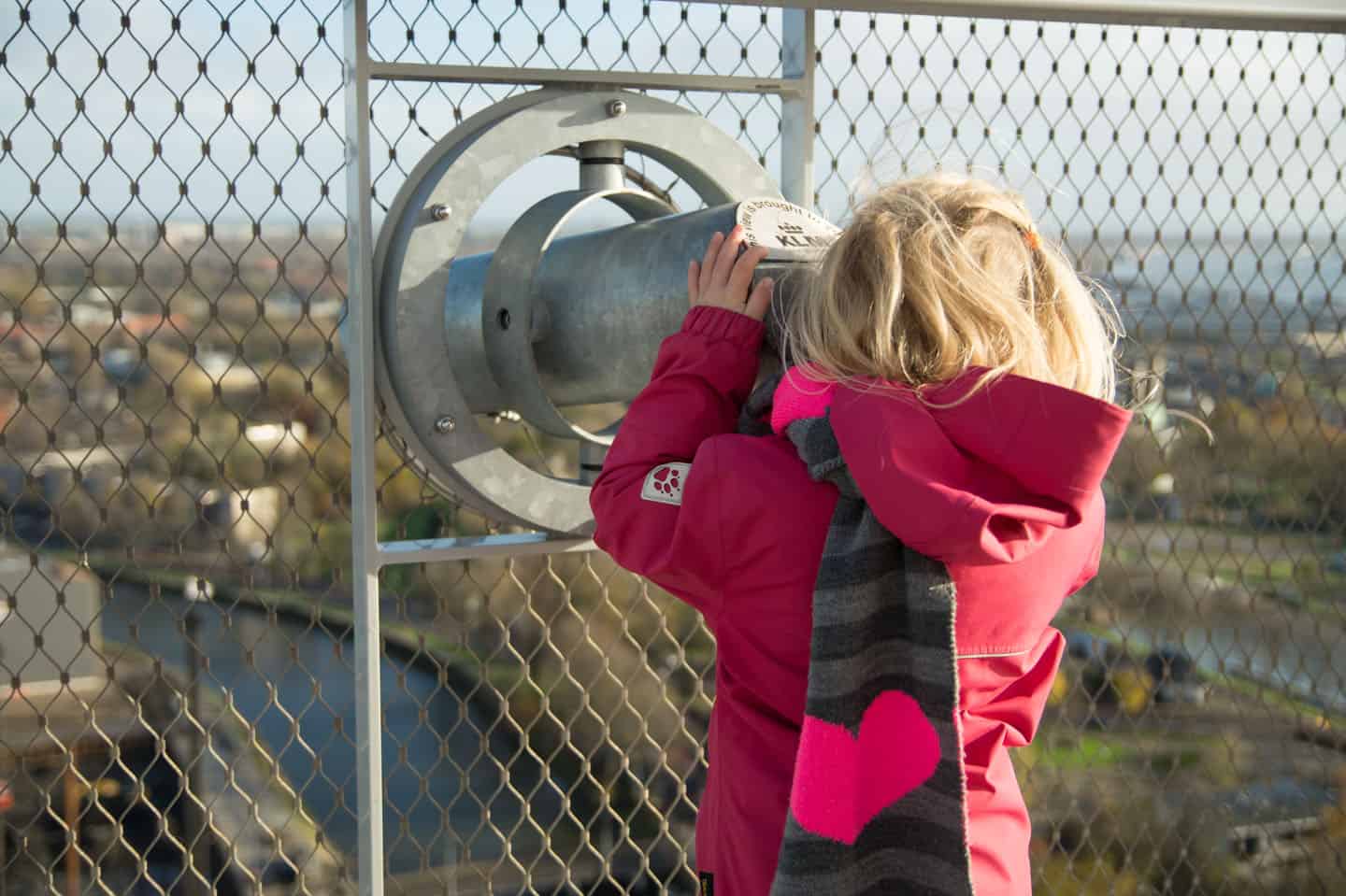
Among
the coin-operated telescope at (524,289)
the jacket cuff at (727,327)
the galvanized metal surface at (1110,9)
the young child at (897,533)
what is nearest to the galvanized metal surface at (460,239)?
the coin-operated telescope at (524,289)

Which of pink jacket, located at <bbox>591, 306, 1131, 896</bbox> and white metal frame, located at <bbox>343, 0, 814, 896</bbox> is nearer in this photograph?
pink jacket, located at <bbox>591, 306, 1131, 896</bbox>

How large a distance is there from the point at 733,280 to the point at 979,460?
0.28 meters

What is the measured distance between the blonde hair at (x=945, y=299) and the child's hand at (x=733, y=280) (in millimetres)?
75

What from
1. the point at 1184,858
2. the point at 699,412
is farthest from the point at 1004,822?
the point at 1184,858

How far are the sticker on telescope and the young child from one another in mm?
115

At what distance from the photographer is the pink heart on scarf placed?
103 cm

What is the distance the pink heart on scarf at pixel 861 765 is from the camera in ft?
3.36

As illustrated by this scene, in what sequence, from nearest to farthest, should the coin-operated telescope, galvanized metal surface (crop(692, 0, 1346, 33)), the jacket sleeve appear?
the jacket sleeve, the coin-operated telescope, galvanized metal surface (crop(692, 0, 1346, 33))

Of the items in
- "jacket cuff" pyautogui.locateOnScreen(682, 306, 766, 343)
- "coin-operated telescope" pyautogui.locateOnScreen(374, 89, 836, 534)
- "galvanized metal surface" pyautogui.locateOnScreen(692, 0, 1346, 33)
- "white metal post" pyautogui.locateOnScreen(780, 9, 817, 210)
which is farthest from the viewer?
"white metal post" pyautogui.locateOnScreen(780, 9, 817, 210)

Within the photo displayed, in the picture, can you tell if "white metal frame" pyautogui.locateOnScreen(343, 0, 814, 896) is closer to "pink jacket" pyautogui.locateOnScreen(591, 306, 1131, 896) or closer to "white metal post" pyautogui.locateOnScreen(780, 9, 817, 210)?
"white metal post" pyautogui.locateOnScreen(780, 9, 817, 210)

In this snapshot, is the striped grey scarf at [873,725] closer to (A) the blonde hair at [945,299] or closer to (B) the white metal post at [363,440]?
(A) the blonde hair at [945,299]

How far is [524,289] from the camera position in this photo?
1426 millimetres

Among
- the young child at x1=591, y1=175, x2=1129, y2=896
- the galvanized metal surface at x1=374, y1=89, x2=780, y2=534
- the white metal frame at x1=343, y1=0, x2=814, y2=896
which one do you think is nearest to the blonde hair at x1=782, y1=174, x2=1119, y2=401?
the young child at x1=591, y1=175, x2=1129, y2=896

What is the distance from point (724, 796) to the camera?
114 centimetres
